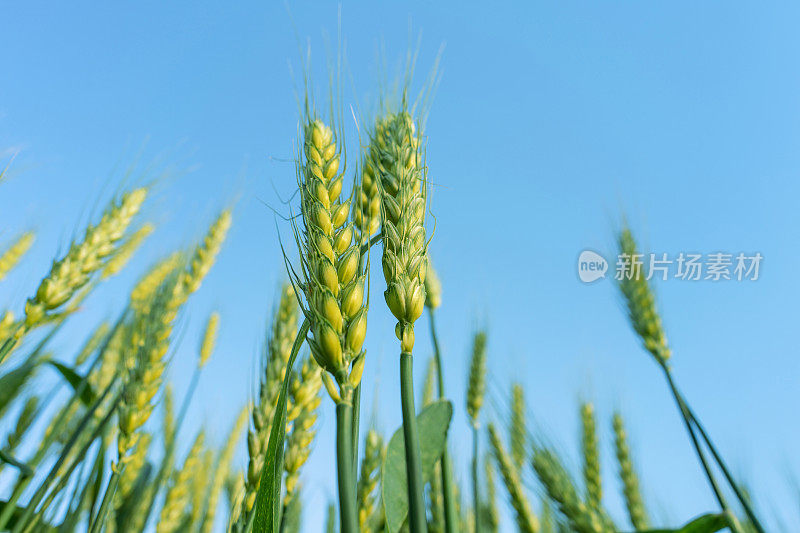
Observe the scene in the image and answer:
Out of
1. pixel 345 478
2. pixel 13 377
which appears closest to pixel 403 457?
pixel 345 478

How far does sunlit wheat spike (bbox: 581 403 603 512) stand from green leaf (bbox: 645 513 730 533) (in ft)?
3.56

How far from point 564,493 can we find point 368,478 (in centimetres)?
65

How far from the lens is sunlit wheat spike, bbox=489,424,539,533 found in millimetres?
1843

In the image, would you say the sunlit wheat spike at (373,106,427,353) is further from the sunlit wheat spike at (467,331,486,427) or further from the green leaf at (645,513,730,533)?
the sunlit wheat spike at (467,331,486,427)

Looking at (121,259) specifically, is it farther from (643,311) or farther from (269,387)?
(643,311)

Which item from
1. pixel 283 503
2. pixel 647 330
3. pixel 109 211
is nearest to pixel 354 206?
pixel 283 503

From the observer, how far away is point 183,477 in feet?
6.25

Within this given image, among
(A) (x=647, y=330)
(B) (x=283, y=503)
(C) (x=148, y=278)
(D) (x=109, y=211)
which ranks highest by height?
(C) (x=148, y=278)

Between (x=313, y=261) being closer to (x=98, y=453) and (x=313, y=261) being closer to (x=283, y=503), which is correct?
(x=283, y=503)

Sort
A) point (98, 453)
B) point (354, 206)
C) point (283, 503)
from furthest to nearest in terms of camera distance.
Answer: point (98, 453) < point (283, 503) < point (354, 206)

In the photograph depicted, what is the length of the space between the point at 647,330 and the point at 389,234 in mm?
1622

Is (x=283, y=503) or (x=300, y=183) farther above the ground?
(x=300, y=183)

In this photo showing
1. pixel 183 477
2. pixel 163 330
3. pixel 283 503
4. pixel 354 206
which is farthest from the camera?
pixel 183 477

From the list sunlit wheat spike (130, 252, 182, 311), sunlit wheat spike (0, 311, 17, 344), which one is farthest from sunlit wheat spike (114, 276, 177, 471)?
sunlit wheat spike (130, 252, 182, 311)
